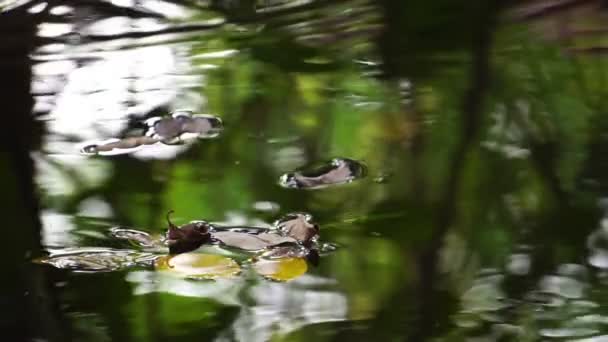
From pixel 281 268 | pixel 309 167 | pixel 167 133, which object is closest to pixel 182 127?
pixel 167 133

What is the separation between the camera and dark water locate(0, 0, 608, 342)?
0.66m

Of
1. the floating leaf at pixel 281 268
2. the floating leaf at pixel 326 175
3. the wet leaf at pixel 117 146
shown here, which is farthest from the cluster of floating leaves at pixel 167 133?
the floating leaf at pixel 281 268

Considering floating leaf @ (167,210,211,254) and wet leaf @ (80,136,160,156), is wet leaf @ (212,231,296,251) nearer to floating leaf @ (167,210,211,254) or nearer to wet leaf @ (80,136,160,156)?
floating leaf @ (167,210,211,254)

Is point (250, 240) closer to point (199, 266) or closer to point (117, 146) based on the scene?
point (199, 266)

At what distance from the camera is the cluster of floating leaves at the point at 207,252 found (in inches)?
27.7

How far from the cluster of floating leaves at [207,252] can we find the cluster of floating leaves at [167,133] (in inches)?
6.7

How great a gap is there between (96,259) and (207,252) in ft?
0.30

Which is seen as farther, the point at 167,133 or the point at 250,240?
the point at 167,133

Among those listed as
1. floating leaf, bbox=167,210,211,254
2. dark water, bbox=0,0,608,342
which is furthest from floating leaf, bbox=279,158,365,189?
floating leaf, bbox=167,210,211,254

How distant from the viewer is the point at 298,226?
74 centimetres

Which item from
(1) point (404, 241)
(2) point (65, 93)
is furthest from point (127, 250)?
(2) point (65, 93)

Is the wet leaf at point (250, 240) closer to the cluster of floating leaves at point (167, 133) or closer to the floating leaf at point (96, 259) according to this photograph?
the floating leaf at point (96, 259)

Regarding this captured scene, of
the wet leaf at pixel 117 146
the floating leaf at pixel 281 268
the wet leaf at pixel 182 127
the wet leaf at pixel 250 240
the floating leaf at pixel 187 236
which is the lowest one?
the floating leaf at pixel 281 268

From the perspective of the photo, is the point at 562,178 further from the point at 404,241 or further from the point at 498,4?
the point at 498,4
